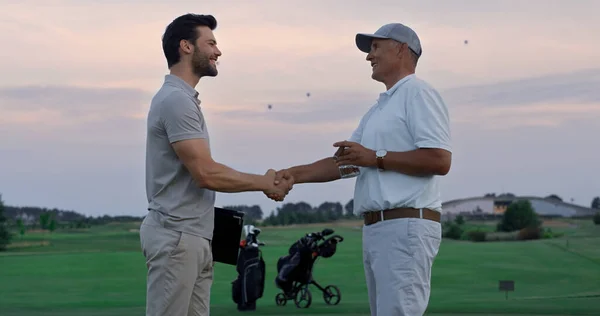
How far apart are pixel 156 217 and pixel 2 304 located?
14004 mm

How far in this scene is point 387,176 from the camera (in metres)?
5.12

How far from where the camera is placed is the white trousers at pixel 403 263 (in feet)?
16.3

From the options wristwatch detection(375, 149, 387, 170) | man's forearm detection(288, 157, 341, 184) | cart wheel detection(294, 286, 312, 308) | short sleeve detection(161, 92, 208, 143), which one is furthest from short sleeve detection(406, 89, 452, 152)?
cart wheel detection(294, 286, 312, 308)

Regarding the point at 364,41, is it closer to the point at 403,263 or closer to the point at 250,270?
the point at 403,263

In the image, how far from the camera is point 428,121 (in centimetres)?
501

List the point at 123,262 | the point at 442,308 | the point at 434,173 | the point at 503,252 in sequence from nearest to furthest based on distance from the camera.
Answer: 1. the point at 434,173
2. the point at 442,308
3. the point at 123,262
4. the point at 503,252

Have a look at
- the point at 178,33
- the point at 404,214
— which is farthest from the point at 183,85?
the point at 404,214

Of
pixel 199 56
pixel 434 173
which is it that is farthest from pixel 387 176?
pixel 199 56

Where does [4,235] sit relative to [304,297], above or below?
above

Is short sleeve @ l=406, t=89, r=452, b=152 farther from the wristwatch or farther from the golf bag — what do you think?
the golf bag

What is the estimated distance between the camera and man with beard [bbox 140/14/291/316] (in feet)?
16.3

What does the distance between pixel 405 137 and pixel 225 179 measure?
0.94m

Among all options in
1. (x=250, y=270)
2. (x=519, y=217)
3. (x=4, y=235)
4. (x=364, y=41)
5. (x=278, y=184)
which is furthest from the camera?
(x=519, y=217)

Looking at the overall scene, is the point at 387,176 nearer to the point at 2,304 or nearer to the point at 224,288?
the point at 2,304
